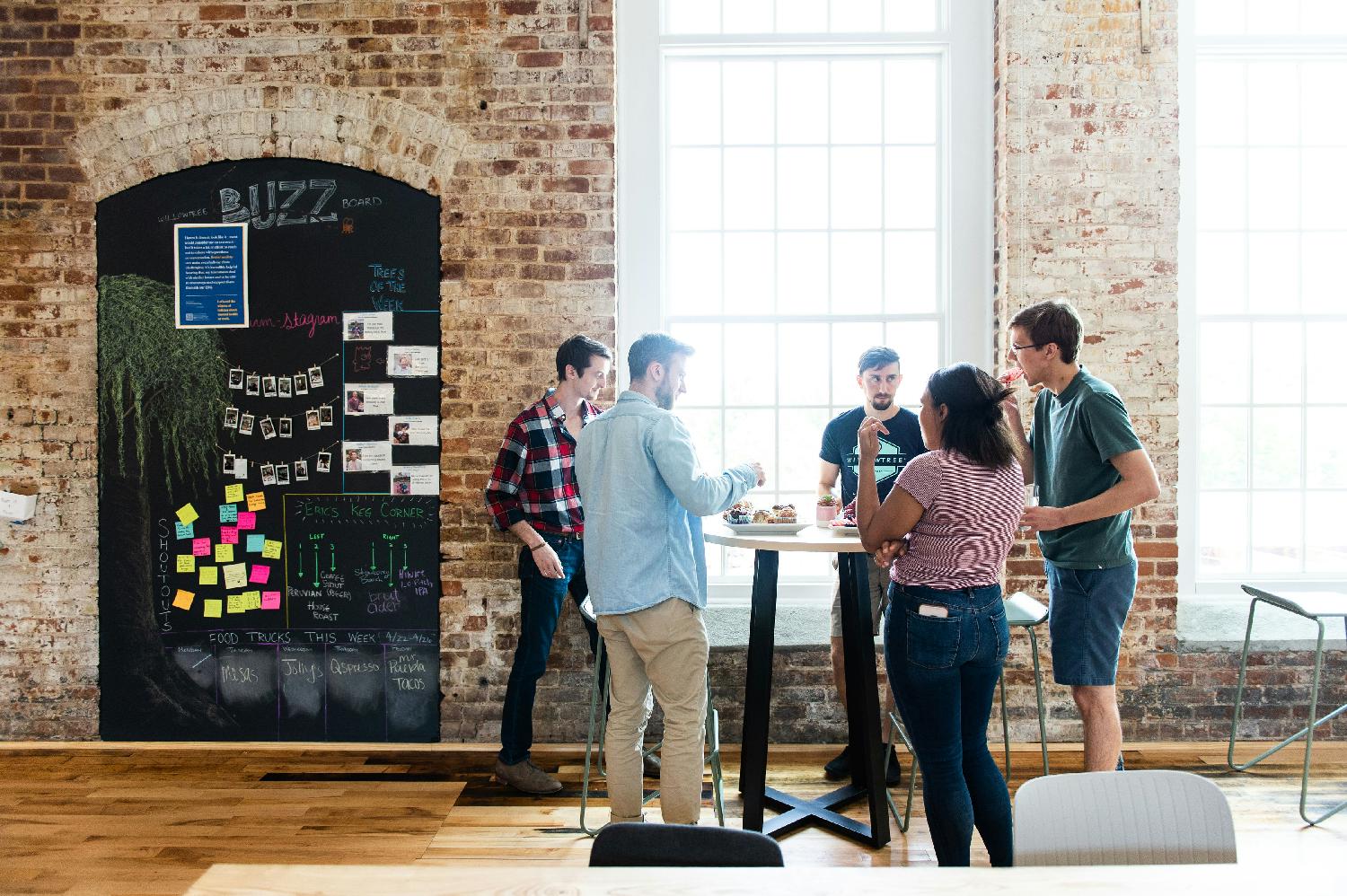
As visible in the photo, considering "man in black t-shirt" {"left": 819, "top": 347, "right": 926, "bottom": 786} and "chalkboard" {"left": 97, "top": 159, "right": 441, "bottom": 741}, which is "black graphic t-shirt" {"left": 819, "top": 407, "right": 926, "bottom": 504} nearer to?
"man in black t-shirt" {"left": 819, "top": 347, "right": 926, "bottom": 786}

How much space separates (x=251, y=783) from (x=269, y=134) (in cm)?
298

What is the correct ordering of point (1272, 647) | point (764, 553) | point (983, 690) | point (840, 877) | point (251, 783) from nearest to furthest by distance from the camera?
point (840, 877)
point (983, 690)
point (764, 553)
point (251, 783)
point (1272, 647)

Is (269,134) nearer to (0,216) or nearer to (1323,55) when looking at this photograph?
(0,216)

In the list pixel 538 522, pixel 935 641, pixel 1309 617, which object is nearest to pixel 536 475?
pixel 538 522

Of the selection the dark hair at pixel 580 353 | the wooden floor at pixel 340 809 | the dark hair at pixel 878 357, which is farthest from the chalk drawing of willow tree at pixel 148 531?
the dark hair at pixel 878 357

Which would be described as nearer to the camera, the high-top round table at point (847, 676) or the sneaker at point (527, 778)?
the high-top round table at point (847, 676)

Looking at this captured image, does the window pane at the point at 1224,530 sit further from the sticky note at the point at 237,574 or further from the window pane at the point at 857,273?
the sticky note at the point at 237,574

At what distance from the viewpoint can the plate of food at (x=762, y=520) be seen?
10.9 feet

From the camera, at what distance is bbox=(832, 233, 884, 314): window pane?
4750 millimetres

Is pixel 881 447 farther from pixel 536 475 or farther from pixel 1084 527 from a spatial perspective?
pixel 536 475

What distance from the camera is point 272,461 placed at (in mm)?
4492

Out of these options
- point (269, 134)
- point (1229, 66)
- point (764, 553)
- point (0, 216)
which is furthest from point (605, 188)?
point (1229, 66)

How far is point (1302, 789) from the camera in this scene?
3543 mm

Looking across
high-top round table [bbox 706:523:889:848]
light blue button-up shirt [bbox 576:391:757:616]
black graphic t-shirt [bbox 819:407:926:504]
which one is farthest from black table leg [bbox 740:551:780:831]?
black graphic t-shirt [bbox 819:407:926:504]
